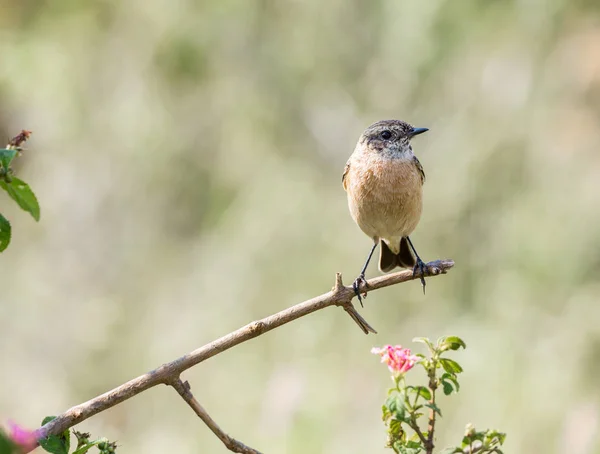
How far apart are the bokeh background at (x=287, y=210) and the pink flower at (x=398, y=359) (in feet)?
11.7

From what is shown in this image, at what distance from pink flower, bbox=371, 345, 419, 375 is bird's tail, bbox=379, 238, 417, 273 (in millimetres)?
2581

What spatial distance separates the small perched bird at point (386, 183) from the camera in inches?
149

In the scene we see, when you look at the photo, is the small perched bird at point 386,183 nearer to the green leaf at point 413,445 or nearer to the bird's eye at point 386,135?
the bird's eye at point 386,135

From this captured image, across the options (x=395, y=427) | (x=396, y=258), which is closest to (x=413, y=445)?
(x=395, y=427)

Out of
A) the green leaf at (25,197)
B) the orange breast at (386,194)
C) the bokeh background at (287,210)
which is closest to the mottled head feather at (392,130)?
the orange breast at (386,194)

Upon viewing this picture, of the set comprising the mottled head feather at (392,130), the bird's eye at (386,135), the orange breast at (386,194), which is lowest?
the orange breast at (386,194)

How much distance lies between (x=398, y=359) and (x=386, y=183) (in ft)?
7.01

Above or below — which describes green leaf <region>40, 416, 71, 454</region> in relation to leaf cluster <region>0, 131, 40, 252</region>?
below

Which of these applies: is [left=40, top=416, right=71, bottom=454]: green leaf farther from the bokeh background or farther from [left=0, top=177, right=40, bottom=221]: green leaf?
the bokeh background

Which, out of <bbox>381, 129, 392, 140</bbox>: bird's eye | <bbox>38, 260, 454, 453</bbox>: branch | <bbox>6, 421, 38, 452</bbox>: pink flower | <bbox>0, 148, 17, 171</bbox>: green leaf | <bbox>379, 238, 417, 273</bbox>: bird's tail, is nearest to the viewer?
<bbox>6, 421, 38, 452</bbox>: pink flower

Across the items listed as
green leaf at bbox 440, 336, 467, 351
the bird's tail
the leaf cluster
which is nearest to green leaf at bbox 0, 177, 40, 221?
the leaf cluster

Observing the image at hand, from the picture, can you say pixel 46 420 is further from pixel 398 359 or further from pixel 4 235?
pixel 398 359

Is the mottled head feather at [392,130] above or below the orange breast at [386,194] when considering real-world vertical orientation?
above

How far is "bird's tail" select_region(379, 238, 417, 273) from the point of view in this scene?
4379mm
